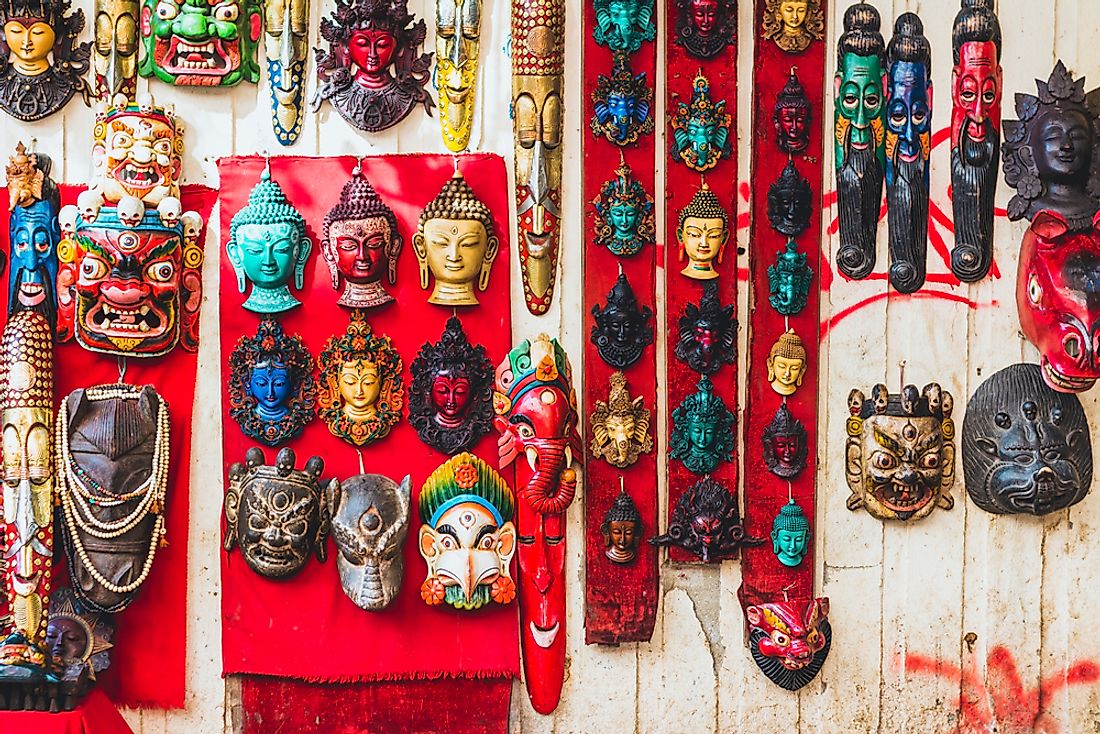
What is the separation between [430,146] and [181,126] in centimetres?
61

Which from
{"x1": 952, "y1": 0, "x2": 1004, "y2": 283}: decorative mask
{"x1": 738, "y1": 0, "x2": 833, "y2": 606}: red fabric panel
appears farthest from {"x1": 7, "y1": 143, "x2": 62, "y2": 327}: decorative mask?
{"x1": 952, "y1": 0, "x2": 1004, "y2": 283}: decorative mask

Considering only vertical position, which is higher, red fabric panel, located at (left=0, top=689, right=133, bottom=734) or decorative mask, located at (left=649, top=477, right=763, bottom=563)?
decorative mask, located at (left=649, top=477, right=763, bottom=563)

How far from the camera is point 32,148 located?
9.60ft

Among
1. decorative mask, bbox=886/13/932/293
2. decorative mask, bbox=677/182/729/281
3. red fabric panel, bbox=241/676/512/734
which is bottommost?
red fabric panel, bbox=241/676/512/734

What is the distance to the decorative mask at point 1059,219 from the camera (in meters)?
2.80

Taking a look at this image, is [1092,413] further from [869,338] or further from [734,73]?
[734,73]

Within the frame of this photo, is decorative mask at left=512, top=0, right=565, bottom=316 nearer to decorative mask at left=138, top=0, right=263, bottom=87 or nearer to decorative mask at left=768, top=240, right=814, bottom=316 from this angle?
decorative mask at left=768, top=240, right=814, bottom=316

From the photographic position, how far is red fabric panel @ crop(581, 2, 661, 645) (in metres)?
2.90

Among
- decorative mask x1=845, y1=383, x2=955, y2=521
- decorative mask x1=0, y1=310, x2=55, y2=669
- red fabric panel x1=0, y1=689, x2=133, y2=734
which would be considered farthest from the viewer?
decorative mask x1=845, y1=383, x2=955, y2=521

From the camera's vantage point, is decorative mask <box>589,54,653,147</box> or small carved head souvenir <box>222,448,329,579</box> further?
decorative mask <box>589,54,653,147</box>

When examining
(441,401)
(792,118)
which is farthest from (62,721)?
(792,118)

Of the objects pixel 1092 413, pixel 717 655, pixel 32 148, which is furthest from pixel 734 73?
pixel 32 148

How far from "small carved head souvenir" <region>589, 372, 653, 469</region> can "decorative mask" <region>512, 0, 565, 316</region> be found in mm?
309

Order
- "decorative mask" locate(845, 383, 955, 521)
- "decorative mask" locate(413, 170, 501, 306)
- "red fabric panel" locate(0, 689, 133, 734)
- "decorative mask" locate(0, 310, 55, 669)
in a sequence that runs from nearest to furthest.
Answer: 1. "red fabric panel" locate(0, 689, 133, 734)
2. "decorative mask" locate(0, 310, 55, 669)
3. "decorative mask" locate(413, 170, 501, 306)
4. "decorative mask" locate(845, 383, 955, 521)
